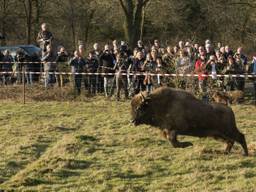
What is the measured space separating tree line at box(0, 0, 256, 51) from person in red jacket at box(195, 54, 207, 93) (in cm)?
1979

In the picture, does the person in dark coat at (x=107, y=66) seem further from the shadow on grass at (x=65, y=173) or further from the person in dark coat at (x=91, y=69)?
the shadow on grass at (x=65, y=173)

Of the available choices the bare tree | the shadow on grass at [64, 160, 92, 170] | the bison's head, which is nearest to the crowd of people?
the bison's head

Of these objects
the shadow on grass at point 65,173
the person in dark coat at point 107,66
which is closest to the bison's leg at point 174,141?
the shadow on grass at point 65,173

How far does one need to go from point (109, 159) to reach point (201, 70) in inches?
348

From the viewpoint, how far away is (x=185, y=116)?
12.1 m

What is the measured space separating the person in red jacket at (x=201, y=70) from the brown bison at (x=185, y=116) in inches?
295

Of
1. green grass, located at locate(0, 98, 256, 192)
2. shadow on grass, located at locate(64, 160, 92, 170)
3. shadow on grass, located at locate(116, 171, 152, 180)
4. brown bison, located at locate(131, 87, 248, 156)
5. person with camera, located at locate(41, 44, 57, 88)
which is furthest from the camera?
person with camera, located at locate(41, 44, 57, 88)

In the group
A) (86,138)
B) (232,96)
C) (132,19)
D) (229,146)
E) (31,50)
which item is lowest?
(86,138)

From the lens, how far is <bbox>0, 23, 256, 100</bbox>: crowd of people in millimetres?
20406

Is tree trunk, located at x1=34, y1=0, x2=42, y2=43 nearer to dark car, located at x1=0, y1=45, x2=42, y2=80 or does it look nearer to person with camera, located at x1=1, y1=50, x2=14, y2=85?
dark car, located at x1=0, y1=45, x2=42, y2=80

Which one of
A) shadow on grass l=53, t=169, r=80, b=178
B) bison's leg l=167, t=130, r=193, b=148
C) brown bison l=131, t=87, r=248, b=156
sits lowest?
shadow on grass l=53, t=169, r=80, b=178

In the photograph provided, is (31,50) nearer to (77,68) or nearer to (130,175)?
(77,68)

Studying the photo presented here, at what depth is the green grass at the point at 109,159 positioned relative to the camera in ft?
Answer: 32.8

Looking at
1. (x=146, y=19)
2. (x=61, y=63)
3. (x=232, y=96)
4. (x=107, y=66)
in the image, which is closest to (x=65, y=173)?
(x=232, y=96)
